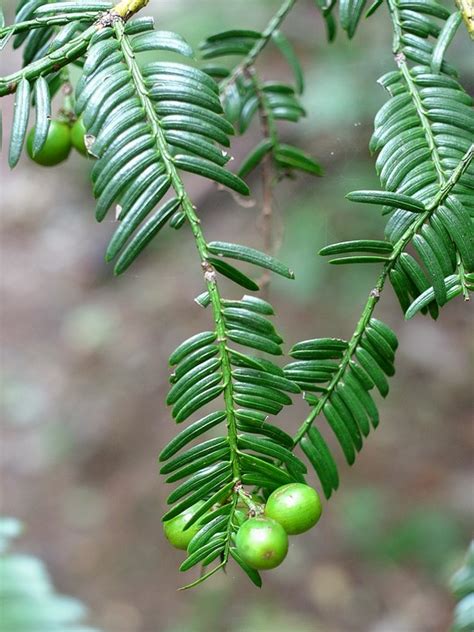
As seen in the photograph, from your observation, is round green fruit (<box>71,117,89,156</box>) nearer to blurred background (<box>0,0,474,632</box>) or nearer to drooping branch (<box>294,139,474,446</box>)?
drooping branch (<box>294,139,474,446</box>)

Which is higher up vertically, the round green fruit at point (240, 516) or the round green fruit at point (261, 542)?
the round green fruit at point (240, 516)

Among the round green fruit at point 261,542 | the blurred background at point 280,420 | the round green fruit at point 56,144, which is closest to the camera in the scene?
the round green fruit at point 261,542

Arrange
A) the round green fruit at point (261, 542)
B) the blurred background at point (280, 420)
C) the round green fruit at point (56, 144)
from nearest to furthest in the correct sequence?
the round green fruit at point (261, 542)
the round green fruit at point (56, 144)
the blurred background at point (280, 420)

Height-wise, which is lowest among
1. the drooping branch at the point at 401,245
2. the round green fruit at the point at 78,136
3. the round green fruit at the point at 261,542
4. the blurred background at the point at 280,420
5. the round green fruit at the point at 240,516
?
the round green fruit at the point at 261,542

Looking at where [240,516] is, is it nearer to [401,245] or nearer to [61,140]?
[401,245]

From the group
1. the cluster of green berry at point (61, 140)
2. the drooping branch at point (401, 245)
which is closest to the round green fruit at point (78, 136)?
the cluster of green berry at point (61, 140)

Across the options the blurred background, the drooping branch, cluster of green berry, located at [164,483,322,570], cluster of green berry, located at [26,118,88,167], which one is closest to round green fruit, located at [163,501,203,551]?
cluster of green berry, located at [164,483,322,570]

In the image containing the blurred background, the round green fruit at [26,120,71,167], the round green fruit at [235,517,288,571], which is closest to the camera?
the round green fruit at [235,517,288,571]

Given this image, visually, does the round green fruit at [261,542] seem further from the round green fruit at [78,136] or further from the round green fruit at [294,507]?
the round green fruit at [78,136]

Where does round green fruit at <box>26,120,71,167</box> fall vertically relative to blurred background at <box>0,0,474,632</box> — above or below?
below
